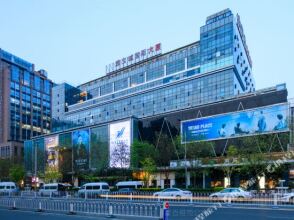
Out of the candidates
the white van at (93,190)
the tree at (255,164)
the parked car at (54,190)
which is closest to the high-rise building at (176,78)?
the parked car at (54,190)

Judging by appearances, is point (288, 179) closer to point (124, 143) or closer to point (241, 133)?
point (241, 133)

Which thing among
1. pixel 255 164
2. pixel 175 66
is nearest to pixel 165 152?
pixel 255 164

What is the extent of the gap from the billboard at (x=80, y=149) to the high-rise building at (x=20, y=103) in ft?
139

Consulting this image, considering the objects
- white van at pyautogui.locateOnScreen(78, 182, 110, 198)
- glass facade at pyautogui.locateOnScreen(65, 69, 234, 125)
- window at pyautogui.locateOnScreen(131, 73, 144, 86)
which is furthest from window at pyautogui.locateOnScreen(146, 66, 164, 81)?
white van at pyautogui.locateOnScreen(78, 182, 110, 198)

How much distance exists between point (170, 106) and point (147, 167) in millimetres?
31927

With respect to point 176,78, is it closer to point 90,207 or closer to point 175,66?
point 175,66

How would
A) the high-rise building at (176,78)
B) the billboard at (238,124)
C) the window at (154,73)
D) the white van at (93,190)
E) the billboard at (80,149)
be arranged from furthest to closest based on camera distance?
1. the window at (154,73)
2. the high-rise building at (176,78)
3. the billboard at (80,149)
4. the billboard at (238,124)
5. the white van at (93,190)

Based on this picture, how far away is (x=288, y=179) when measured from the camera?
50500 mm

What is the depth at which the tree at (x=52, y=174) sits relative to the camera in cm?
7469

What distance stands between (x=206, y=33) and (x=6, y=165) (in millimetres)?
53035

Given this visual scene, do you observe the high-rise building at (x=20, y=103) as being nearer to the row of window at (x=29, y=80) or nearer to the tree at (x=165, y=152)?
the row of window at (x=29, y=80)

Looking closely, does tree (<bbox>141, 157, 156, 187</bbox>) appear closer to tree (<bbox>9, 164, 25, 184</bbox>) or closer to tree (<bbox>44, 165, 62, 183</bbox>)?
tree (<bbox>44, 165, 62, 183</bbox>)

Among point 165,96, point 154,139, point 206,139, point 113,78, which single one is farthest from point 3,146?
point 206,139

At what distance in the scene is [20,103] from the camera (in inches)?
5325
